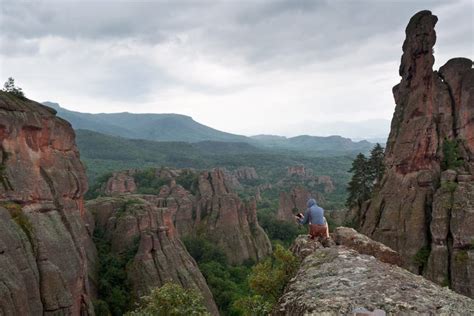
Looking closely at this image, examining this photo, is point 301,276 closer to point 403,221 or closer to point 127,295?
point 403,221

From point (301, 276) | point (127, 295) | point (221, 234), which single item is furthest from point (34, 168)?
point (221, 234)

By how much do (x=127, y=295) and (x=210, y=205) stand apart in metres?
36.7

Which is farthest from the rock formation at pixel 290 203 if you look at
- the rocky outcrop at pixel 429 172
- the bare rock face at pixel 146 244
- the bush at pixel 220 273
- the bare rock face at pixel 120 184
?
the rocky outcrop at pixel 429 172

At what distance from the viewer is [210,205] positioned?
78.8m

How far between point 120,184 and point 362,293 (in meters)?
100

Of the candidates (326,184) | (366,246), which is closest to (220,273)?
(366,246)

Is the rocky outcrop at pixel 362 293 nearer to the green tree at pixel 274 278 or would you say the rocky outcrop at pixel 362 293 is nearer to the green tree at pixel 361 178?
the green tree at pixel 274 278

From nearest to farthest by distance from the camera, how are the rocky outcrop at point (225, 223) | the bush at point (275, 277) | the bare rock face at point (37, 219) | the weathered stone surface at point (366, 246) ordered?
the weathered stone surface at point (366, 246), the bush at point (275, 277), the bare rock face at point (37, 219), the rocky outcrop at point (225, 223)

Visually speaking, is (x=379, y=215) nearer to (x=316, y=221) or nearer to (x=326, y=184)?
(x=316, y=221)

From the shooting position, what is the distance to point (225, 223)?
74.7m

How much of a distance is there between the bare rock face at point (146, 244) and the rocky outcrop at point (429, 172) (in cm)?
2134

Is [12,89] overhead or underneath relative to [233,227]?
overhead

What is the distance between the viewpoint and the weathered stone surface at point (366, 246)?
39.3 ft

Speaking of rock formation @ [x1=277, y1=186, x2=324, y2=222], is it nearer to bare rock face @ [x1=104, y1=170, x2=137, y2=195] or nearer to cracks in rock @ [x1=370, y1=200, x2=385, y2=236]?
bare rock face @ [x1=104, y1=170, x2=137, y2=195]
